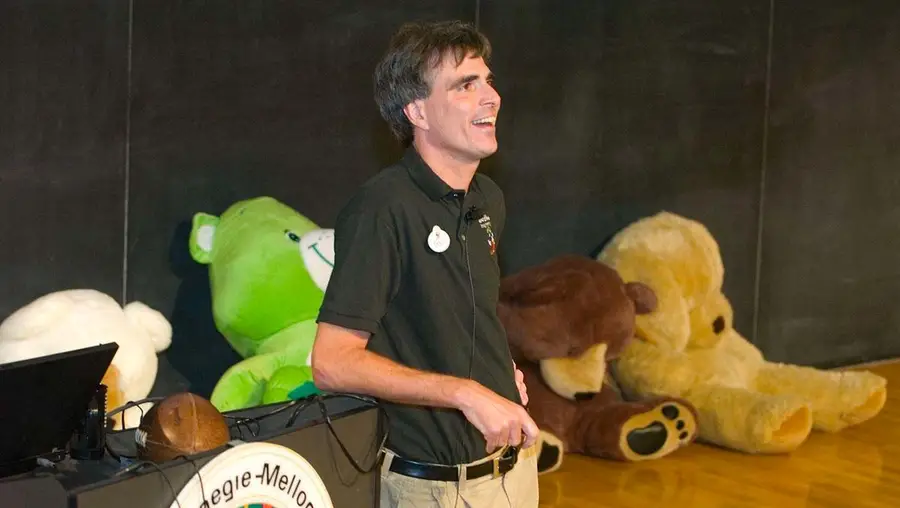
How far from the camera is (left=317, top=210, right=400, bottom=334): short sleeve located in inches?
71.9

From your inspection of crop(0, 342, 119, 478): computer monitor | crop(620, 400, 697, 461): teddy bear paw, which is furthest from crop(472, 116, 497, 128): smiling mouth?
crop(620, 400, 697, 461): teddy bear paw

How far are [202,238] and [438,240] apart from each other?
1745mm

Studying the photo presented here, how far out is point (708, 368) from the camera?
14.7ft

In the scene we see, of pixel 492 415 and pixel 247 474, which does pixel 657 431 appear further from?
pixel 247 474

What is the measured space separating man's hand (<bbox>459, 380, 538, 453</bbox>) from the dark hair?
1.65 feet

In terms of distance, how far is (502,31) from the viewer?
432 centimetres

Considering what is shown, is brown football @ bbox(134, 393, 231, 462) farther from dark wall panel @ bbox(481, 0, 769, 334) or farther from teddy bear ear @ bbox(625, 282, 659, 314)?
dark wall panel @ bbox(481, 0, 769, 334)

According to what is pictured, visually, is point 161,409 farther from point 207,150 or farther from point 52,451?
point 207,150

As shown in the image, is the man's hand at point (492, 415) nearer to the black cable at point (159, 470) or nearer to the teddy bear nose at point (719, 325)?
the black cable at point (159, 470)

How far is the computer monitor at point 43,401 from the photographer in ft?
4.88

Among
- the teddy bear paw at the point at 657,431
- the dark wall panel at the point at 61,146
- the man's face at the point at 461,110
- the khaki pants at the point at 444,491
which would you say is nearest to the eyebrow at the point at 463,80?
the man's face at the point at 461,110

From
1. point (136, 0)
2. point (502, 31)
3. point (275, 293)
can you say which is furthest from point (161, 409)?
point (502, 31)

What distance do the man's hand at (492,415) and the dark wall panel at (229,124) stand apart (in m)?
1.96

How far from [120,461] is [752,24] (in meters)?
4.16
